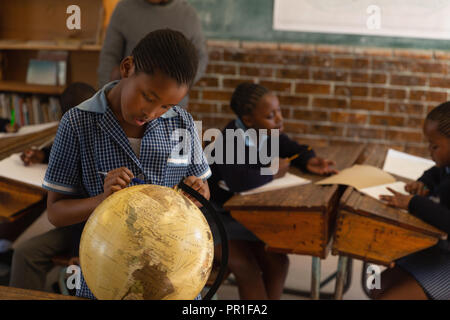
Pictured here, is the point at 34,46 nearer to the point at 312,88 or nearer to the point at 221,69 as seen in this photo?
the point at 221,69

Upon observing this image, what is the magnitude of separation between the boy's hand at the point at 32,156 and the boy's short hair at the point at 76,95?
446 millimetres

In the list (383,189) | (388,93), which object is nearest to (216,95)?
(388,93)

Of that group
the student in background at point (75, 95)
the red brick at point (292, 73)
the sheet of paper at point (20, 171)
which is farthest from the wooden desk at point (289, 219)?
the red brick at point (292, 73)

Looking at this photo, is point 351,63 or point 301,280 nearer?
point 301,280

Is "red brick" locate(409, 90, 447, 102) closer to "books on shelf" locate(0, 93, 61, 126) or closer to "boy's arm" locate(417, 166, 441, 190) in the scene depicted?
"boy's arm" locate(417, 166, 441, 190)

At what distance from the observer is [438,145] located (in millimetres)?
1626

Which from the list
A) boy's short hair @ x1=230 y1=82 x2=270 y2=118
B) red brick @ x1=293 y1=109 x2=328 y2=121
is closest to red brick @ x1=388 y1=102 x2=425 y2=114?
red brick @ x1=293 y1=109 x2=328 y2=121

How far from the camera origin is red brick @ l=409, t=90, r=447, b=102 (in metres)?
3.35

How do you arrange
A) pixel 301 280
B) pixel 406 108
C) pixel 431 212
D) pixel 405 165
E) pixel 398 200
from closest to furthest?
pixel 431 212, pixel 398 200, pixel 405 165, pixel 301 280, pixel 406 108

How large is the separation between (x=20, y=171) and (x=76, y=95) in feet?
1.54

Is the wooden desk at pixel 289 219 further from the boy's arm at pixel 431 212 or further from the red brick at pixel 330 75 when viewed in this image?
the red brick at pixel 330 75

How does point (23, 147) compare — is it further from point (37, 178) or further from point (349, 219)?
point (349, 219)

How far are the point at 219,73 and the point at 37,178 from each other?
2.54 m
